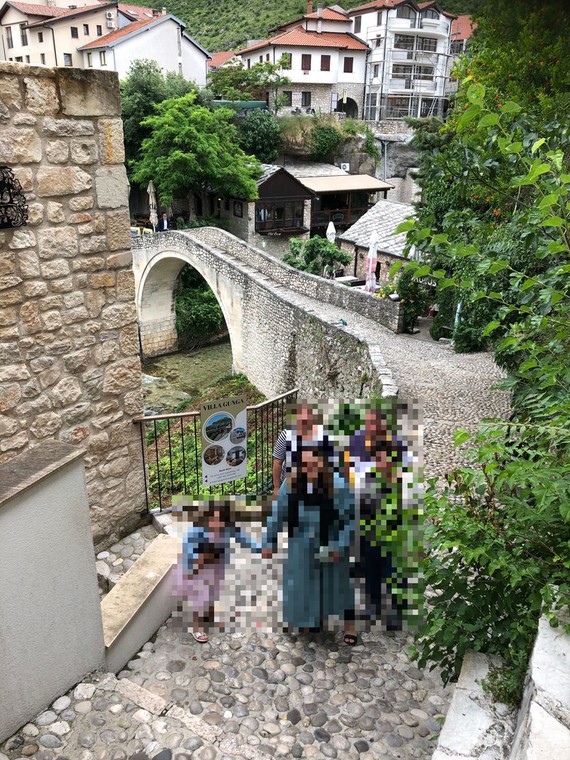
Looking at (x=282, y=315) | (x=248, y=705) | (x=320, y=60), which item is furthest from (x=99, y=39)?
(x=248, y=705)

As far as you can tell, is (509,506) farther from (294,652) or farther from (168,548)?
(168,548)

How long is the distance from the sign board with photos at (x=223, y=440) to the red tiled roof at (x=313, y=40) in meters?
38.2

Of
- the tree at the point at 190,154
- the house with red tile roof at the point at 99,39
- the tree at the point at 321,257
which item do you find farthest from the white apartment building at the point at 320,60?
the tree at the point at 321,257

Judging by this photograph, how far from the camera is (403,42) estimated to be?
40.9 metres

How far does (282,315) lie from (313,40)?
30.6m

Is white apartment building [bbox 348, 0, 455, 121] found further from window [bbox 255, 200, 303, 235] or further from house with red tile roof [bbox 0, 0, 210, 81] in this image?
window [bbox 255, 200, 303, 235]

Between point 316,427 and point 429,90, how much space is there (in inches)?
1803

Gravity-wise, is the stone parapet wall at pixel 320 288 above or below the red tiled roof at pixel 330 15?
below

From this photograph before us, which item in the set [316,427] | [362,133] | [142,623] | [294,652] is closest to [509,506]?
[316,427]

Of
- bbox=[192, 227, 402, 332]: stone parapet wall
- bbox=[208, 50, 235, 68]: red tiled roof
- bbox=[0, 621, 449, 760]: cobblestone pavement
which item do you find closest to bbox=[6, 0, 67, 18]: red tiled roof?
bbox=[208, 50, 235, 68]: red tiled roof

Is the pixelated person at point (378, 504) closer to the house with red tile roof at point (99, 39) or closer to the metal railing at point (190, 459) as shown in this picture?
the metal railing at point (190, 459)

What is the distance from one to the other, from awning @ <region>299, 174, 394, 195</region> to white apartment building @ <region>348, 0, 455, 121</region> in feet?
35.2

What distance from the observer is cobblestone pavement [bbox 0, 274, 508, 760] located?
2.73 m

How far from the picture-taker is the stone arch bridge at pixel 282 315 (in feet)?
37.8
